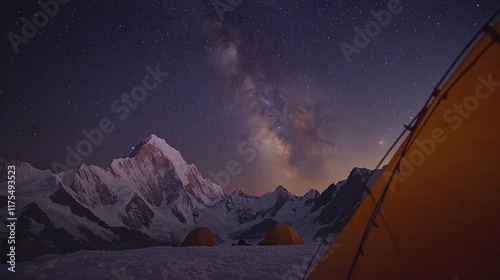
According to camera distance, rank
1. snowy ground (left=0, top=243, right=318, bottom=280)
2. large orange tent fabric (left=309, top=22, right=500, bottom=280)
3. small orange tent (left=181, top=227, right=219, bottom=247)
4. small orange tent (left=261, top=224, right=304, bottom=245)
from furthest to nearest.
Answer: small orange tent (left=261, top=224, right=304, bottom=245) < small orange tent (left=181, top=227, right=219, bottom=247) < snowy ground (left=0, top=243, right=318, bottom=280) < large orange tent fabric (left=309, top=22, right=500, bottom=280)

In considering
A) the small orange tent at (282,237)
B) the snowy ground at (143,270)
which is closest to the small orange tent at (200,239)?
the small orange tent at (282,237)

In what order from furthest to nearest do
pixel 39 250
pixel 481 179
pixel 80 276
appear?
pixel 39 250
pixel 80 276
pixel 481 179

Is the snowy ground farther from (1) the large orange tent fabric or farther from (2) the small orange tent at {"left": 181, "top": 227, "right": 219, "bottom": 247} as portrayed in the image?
(2) the small orange tent at {"left": 181, "top": 227, "right": 219, "bottom": 247}

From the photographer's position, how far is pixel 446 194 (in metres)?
3.50

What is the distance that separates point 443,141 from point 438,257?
1.35 meters

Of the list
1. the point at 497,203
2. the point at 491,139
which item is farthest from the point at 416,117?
the point at 497,203

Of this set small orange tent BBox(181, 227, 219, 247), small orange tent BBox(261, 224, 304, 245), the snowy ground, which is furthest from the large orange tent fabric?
small orange tent BBox(261, 224, 304, 245)

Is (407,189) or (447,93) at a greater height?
(447,93)

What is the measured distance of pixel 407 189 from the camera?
12.6ft

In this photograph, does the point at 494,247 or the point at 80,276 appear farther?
the point at 80,276

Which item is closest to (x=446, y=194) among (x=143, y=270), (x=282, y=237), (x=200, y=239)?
(x=143, y=270)

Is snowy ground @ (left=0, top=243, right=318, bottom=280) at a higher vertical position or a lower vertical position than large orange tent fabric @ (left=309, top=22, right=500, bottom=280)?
lower

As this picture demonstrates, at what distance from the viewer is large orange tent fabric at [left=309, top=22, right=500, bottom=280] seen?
10.5 ft

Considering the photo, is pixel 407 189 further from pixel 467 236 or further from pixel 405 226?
pixel 467 236
